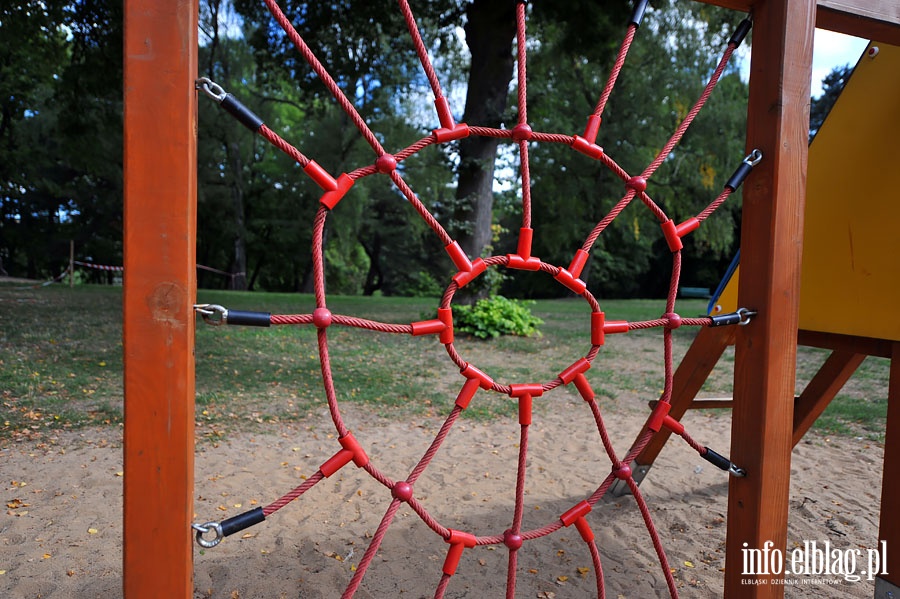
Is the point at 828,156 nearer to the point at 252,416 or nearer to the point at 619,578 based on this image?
the point at 619,578

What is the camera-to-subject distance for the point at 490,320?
26.4ft

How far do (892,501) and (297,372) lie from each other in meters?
5.11

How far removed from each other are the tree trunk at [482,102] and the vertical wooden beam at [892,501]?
20.2 feet


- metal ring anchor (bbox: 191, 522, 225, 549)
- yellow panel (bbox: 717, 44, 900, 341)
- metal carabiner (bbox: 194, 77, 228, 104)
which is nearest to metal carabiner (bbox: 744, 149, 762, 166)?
yellow panel (bbox: 717, 44, 900, 341)

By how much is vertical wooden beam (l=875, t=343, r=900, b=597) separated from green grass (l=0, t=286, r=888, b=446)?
301cm

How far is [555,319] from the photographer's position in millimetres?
11164

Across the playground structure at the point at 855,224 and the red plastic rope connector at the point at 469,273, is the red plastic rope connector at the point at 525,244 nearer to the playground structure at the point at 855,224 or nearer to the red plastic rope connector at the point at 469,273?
the red plastic rope connector at the point at 469,273

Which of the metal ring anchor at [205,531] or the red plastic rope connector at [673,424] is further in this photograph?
the red plastic rope connector at [673,424]

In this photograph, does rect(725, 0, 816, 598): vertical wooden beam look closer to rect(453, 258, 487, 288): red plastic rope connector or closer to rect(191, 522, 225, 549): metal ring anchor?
rect(453, 258, 487, 288): red plastic rope connector

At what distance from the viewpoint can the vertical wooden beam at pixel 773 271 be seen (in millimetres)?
1422

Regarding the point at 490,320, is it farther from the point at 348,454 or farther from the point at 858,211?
the point at 348,454

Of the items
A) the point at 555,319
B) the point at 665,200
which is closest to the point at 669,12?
the point at 665,200

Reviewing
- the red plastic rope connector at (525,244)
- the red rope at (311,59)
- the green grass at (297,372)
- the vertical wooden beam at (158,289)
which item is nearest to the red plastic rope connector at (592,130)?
the red plastic rope connector at (525,244)

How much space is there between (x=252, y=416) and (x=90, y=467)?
130 centimetres
